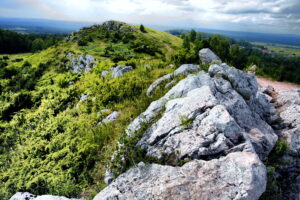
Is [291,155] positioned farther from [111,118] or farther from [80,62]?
[80,62]

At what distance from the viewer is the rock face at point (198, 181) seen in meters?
4.16

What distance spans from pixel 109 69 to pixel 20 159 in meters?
11.5

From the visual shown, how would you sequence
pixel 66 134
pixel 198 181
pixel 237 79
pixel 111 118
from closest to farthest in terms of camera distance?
1. pixel 198 181
2. pixel 237 79
3. pixel 111 118
4. pixel 66 134

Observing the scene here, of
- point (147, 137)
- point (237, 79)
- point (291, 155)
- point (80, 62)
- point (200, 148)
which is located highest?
point (237, 79)

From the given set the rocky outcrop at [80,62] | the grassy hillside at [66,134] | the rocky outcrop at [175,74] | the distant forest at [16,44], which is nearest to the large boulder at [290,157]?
the rocky outcrop at [175,74]

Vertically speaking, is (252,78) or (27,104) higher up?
(252,78)

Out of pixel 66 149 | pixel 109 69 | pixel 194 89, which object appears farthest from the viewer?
pixel 109 69

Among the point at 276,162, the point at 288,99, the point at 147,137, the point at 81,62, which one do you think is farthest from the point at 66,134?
the point at 81,62

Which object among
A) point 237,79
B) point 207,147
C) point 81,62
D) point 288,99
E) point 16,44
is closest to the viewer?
point 207,147

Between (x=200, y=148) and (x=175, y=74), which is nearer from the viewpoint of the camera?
(x=200, y=148)

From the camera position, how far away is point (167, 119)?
638 cm

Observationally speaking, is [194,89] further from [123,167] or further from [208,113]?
[123,167]

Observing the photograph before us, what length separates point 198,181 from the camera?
445cm

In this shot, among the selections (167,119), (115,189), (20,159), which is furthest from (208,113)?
(20,159)
